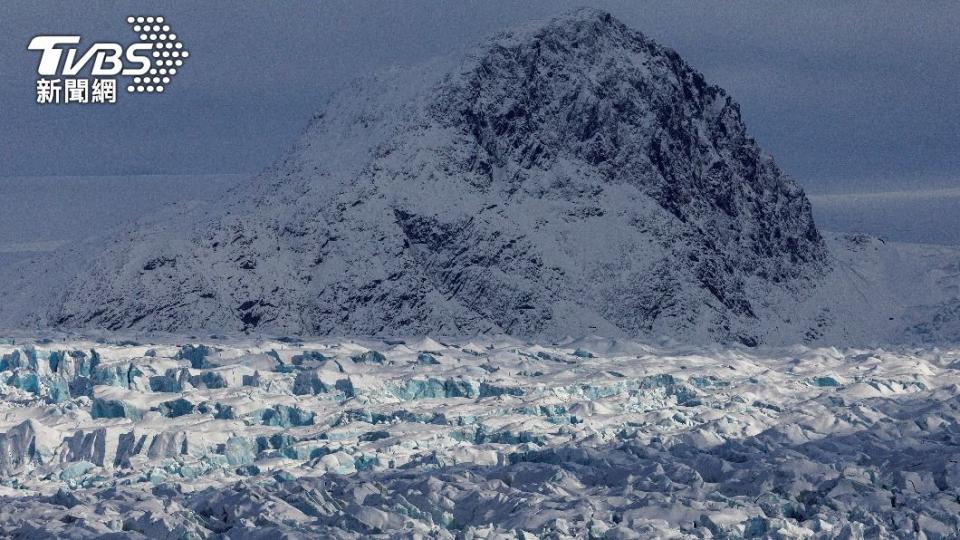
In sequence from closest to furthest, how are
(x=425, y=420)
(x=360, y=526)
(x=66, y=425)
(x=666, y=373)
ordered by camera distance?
(x=360, y=526)
(x=66, y=425)
(x=425, y=420)
(x=666, y=373)

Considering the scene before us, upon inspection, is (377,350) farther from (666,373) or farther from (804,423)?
(804,423)

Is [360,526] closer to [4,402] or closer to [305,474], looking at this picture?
[305,474]

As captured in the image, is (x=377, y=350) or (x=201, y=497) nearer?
(x=201, y=497)

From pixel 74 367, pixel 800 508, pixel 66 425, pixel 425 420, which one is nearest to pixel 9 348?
pixel 74 367

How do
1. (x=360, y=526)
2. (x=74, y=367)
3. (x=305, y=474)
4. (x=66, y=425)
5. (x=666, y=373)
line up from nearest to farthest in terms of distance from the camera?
(x=360, y=526)
(x=305, y=474)
(x=66, y=425)
(x=74, y=367)
(x=666, y=373)

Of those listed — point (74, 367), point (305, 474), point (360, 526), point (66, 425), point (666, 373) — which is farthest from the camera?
point (666, 373)

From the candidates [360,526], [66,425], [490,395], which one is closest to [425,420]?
[490,395]
